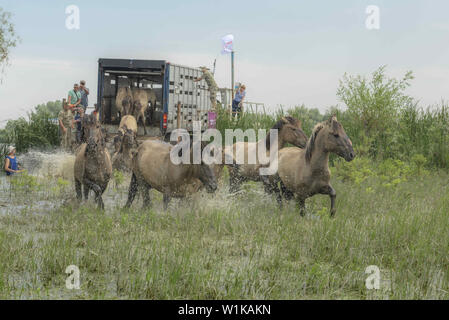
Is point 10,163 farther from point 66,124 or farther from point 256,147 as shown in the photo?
point 256,147

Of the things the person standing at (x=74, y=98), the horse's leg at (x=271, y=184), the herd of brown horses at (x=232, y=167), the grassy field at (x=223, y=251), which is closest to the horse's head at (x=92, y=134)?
the herd of brown horses at (x=232, y=167)

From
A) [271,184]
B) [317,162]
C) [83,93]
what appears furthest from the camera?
[83,93]

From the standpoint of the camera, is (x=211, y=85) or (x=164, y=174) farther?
(x=211, y=85)

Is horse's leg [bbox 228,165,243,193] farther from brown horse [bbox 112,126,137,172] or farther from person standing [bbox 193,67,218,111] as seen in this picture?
person standing [bbox 193,67,218,111]

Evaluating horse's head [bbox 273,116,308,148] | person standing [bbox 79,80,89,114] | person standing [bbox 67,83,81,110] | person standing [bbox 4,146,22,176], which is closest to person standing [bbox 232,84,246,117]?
person standing [bbox 79,80,89,114]

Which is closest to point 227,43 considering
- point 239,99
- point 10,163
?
point 239,99

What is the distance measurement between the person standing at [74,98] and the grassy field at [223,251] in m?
8.60

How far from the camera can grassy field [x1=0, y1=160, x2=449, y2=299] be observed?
5234 mm

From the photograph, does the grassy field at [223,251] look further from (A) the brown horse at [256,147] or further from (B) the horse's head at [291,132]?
(B) the horse's head at [291,132]

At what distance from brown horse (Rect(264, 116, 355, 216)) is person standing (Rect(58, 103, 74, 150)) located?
11602mm

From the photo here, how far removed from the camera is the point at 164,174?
9305 mm

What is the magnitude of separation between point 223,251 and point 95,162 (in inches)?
152

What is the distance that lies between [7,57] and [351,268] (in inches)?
1035

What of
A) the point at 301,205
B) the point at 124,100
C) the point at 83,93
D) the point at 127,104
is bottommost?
the point at 301,205
